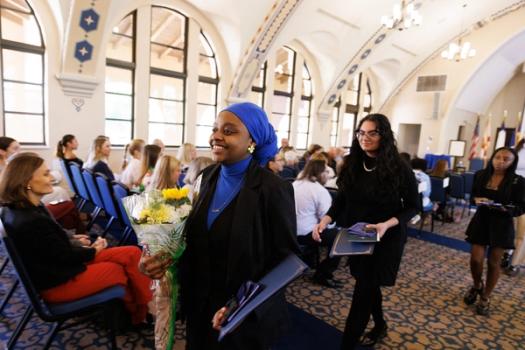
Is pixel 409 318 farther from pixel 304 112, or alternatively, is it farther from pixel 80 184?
pixel 304 112

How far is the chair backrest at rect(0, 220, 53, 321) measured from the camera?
163 cm

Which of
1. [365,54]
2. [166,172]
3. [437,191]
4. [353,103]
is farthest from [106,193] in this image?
[353,103]

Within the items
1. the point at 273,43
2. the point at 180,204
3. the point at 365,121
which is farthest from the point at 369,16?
the point at 180,204

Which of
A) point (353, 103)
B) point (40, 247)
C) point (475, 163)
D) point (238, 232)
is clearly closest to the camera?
point (238, 232)

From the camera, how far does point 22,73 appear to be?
604 centimetres

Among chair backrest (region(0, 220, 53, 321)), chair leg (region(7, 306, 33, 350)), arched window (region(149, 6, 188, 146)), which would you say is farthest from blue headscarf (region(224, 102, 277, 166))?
arched window (region(149, 6, 188, 146))

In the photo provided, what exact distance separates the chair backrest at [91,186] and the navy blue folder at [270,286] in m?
3.35

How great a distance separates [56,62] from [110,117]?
141cm

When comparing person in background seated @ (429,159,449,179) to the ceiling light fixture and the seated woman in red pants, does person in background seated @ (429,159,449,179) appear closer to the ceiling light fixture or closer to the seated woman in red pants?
the ceiling light fixture

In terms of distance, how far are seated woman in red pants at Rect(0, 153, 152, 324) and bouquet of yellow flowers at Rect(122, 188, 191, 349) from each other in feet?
2.99

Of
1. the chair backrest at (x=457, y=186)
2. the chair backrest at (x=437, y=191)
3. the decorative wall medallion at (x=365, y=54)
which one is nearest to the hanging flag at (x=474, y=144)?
the decorative wall medallion at (x=365, y=54)

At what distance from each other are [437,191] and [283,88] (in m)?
6.10

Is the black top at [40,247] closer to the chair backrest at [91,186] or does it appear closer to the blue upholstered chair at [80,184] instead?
the chair backrest at [91,186]

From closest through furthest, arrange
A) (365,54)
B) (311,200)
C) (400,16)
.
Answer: (311,200)
(400,16)
(365,54)
